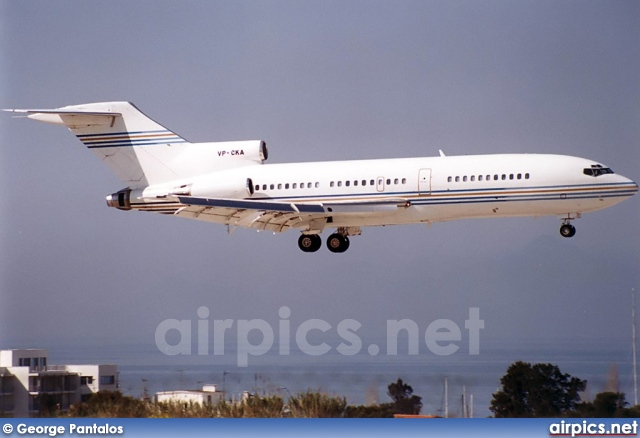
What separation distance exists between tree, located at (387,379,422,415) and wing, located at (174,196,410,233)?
16.6 ft

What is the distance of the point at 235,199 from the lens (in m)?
34.2

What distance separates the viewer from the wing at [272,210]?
33344 millimetres

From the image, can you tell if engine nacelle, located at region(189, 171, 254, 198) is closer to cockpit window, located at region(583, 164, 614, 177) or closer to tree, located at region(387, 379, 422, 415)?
tree, located at region(387, 379, 422, 415)

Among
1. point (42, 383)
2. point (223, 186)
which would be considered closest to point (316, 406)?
point (42, 383)

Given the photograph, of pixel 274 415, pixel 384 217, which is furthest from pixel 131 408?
pixel 384 217

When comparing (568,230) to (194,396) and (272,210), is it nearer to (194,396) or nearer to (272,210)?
(272,210)

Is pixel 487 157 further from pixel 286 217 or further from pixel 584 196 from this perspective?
pixel 286 217

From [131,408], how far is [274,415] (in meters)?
3.54

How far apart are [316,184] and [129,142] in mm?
6052

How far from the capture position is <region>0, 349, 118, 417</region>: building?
32.3 metres

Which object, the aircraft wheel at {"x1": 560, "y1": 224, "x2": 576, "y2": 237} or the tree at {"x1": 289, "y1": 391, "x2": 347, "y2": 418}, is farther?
the aircraft wheel at {"x1": 560, "y1": 224, "x2": 576, "y2": 237}

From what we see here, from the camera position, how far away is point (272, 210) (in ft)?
110

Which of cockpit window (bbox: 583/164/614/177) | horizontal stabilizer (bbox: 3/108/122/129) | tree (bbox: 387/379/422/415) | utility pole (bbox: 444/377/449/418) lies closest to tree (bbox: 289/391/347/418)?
tree (bbox: 387/379/422/415)

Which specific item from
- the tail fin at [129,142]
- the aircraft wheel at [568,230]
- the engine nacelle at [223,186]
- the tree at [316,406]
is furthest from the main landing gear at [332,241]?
the tree at [316,406]
